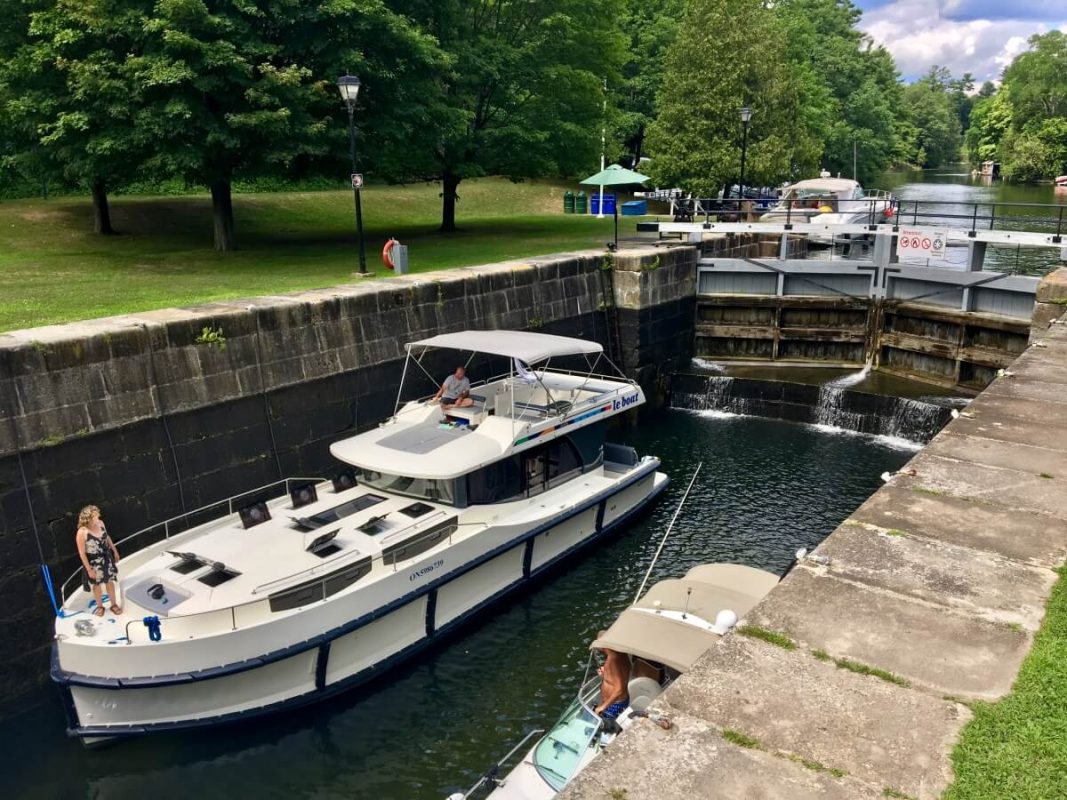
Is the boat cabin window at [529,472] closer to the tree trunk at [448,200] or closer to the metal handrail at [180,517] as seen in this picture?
the metal handrail at [180,517]

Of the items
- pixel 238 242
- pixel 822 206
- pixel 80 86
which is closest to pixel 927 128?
pixel 822 206

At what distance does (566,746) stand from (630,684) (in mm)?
844

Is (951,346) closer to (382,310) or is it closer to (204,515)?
(382,310)

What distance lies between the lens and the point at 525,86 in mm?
30375

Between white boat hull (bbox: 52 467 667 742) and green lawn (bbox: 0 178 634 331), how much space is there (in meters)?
7.08

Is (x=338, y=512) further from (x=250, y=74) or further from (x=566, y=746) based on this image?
(x=250, y=74)

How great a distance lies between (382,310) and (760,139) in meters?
24.7

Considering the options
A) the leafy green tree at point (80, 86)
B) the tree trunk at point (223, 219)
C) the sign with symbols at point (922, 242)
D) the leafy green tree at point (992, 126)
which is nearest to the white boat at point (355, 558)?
the leafy green tree at point (80, 86)

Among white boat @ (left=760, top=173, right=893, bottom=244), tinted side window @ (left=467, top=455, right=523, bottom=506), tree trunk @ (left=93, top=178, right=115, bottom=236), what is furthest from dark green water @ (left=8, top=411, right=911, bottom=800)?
tree trunk @ (left=93, top=178, right=115, bottom=236)

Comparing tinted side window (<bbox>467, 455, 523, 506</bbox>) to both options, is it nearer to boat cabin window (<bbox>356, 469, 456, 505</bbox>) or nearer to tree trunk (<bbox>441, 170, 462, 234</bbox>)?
boat cabin window (<bbox>356, 469, 456, 505</bbox>)

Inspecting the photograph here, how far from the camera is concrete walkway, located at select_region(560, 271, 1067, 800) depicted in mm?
4316

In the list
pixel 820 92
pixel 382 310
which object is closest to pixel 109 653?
pixel 382 310

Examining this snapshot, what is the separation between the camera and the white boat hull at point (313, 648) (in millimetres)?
10078

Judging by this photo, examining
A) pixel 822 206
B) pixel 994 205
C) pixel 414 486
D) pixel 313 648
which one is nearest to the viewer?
pixel 313 648
